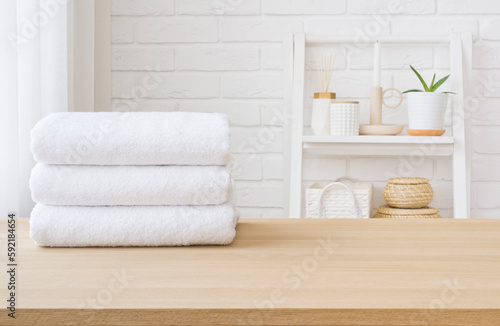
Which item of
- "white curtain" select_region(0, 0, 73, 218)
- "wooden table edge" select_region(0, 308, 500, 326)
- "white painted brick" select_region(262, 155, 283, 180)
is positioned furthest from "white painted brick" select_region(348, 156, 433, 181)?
"wooden table edge" select_region(0, 308, 500, 326)

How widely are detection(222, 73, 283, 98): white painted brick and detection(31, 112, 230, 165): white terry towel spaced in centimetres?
121

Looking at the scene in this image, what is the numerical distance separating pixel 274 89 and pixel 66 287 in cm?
142

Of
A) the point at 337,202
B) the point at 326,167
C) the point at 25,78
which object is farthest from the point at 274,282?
the point at 326,167

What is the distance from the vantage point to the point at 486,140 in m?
1.81

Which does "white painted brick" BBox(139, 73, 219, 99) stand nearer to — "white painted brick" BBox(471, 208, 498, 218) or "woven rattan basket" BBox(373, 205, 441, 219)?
"woven rattan basket" BBox(373, 205, 441, 219)

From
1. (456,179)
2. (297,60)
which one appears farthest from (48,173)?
(456,179)

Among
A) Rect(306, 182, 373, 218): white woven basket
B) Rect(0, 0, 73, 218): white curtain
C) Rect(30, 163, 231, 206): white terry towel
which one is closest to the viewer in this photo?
Rect(30, 163, 231, 206): white terry towel

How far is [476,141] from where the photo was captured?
181 cm

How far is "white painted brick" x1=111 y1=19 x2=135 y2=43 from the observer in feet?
6.00

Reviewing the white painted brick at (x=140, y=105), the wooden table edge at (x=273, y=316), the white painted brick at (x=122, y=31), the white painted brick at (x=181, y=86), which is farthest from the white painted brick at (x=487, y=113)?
the wooden table edge at (x=273, y=316)

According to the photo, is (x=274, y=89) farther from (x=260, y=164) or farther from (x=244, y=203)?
(x=244, y=203)

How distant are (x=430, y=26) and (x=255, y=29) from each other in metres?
0.57

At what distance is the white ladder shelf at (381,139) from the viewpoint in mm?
1649

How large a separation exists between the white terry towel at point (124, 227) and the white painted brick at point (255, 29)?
1.29 metres
